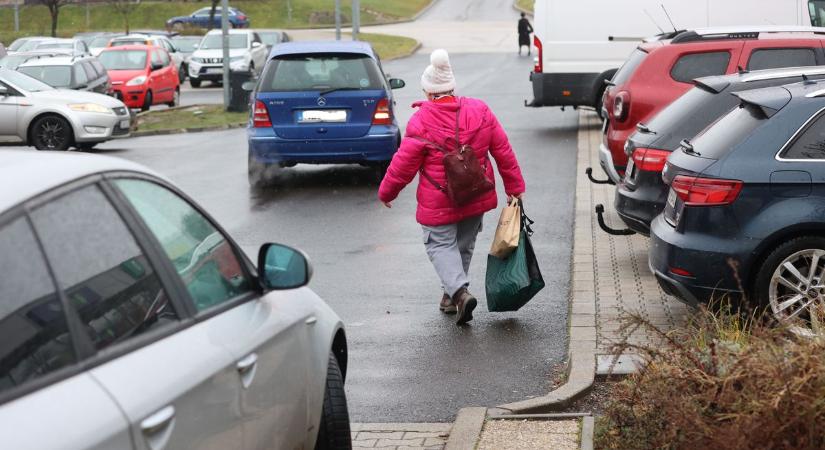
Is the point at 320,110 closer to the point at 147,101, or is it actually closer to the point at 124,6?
the point at 147,101

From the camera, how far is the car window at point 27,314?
3.01 meters

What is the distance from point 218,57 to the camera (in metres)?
43.8

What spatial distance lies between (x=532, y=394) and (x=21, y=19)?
247ft

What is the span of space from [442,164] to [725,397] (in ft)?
14.5

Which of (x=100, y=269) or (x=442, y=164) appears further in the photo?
(x=442, y=164)

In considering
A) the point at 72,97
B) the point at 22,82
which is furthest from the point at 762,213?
the point at 22,82

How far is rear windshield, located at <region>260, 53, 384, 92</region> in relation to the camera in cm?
1650

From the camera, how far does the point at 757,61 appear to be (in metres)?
13.5

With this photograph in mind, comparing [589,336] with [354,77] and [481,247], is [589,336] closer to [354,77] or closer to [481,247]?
[481,247]

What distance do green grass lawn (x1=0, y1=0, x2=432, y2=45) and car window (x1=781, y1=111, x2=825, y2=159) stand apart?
67011mm

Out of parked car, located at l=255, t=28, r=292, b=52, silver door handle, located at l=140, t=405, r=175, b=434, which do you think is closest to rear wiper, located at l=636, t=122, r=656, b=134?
silver door handle, located at l=140, t=405, r=175, b=434

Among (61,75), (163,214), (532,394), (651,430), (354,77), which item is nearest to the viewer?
(163,214)

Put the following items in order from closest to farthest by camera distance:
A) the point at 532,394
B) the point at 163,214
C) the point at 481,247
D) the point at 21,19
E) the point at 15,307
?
1. the point at 15,307
2. the point at 163,214
3. the point at 532,394
4. the point at 481,247
5. the point at 21,19

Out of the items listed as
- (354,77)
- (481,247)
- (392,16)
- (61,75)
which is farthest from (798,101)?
(392,16)
